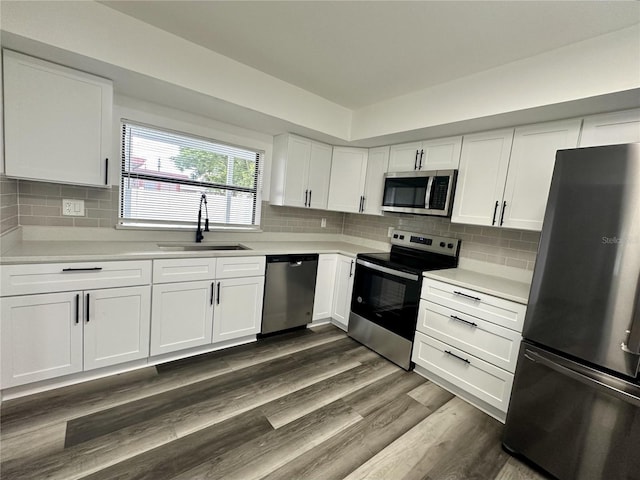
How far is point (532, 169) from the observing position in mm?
2098

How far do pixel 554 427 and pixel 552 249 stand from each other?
967mm

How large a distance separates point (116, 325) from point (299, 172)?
86.1 inches

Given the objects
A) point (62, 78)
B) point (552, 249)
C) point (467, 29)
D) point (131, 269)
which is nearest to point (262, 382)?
point (131, 269)

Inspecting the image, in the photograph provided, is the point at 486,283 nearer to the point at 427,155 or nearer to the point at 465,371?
the point at 465,371

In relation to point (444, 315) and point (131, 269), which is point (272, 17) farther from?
point (444, 315)

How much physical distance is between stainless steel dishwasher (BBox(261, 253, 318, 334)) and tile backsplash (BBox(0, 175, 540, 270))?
2.30 feet

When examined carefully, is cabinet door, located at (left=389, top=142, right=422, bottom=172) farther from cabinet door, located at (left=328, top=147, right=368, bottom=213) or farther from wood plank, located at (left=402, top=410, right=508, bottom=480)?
wood plank, located at (left=402, top=410, right=508, bottom=480)

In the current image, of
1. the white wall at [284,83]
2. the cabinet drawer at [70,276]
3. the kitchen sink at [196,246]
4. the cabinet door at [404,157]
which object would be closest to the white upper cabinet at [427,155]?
the cabinet door at [404,157]

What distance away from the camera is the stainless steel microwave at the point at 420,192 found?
258cm

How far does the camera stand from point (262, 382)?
88.0 inches

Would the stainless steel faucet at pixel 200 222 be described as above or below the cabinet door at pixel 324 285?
above

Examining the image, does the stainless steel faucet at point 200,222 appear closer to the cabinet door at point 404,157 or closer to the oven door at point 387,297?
the oven door at point 387,297

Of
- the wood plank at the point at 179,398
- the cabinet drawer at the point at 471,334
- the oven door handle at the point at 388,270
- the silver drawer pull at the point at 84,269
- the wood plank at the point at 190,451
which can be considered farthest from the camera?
the oven door handle at the point at 388,270

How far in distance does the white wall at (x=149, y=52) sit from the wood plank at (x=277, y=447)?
2395 millimetres
